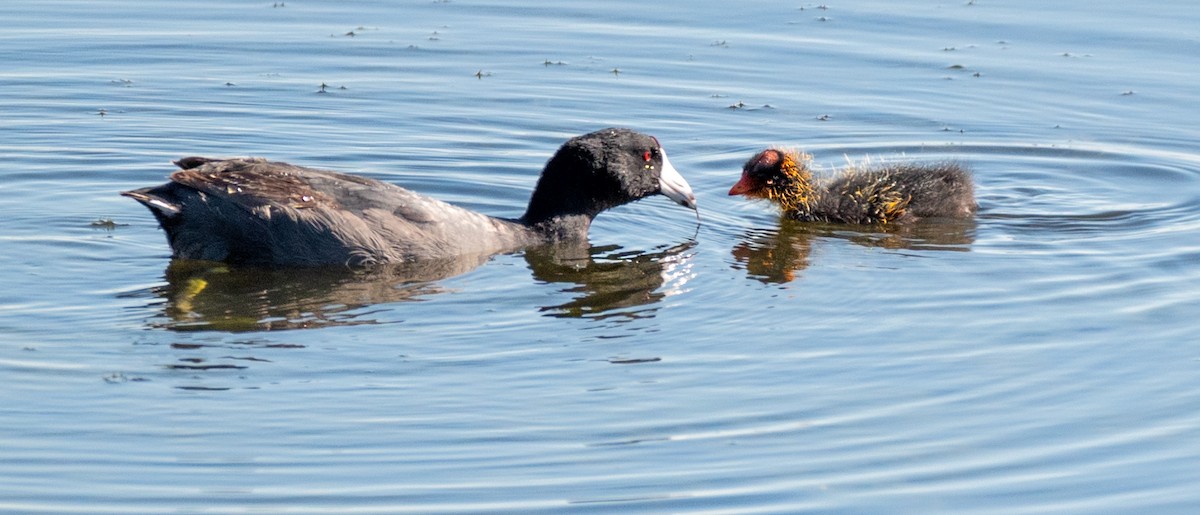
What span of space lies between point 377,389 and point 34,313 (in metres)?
1.78

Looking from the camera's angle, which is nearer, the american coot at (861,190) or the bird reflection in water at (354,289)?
the bird reflection in water at (354,289)

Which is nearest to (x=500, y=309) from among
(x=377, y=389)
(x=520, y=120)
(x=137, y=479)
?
(x=377, y=389)

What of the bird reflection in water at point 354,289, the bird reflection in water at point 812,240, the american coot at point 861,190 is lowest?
the bird reflection in water at point 354,289

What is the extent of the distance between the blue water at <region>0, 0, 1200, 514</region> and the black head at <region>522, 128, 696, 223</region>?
27cm

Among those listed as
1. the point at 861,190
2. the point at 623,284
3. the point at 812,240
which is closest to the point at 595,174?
the point at 623,284

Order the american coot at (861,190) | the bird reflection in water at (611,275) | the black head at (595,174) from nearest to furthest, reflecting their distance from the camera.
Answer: the bird reflection in water at (611,275), the black head at (595,174), the american coot at (861,190)

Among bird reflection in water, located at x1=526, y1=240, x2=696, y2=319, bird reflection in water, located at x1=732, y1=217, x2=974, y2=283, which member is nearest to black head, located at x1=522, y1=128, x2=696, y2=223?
bird reflection in water, located at x1=526, y1=240, x2=696, y2=319

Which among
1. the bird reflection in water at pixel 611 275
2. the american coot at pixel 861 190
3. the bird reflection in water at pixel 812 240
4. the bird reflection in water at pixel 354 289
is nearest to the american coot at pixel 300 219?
the bird reflection in water at pixel 354 289

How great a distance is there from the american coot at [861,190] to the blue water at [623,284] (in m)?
0.13

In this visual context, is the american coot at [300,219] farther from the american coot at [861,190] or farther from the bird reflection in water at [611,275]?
the american coot at [861,190]

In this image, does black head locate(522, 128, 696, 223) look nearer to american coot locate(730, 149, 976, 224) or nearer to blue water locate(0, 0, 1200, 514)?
blue water locate(0, 0, 1200, 514)

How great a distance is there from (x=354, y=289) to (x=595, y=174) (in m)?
1.73

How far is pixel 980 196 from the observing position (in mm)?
9758

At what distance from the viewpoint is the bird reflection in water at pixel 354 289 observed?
701 centimetres
